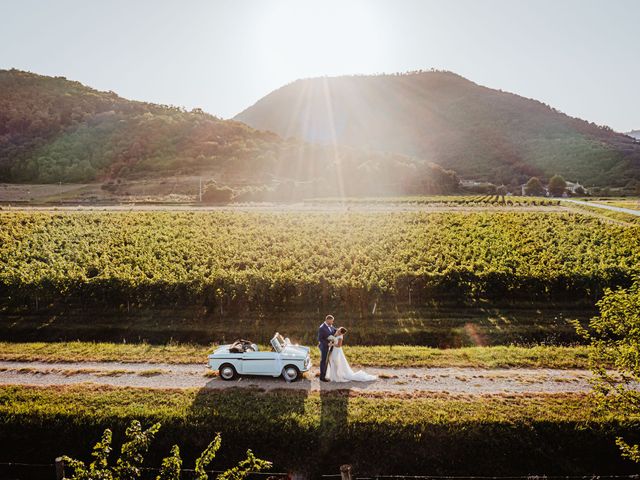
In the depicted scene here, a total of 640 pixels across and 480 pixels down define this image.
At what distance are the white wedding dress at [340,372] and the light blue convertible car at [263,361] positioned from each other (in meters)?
0.80

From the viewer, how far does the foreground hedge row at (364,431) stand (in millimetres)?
12836

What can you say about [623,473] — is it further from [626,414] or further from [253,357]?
[253,357]

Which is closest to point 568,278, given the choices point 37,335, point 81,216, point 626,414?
point 626,414

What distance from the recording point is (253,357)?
15633 millimetres

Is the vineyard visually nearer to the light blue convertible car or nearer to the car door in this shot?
the light blue convertible car

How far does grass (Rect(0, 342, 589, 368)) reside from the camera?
17734 mm

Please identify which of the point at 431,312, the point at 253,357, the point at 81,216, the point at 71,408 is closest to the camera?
the point at 71,408

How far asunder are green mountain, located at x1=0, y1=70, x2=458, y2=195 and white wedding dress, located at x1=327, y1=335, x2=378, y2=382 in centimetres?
5515

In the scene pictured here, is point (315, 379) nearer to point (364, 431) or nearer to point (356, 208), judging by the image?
point (364, 431)

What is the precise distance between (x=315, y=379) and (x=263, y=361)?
1923 millimetres

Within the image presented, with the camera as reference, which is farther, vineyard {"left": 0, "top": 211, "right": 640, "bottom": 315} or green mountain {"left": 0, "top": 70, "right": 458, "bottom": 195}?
green mountain {"left": 0, "top": 70, "right": 458, "bottom": 195}

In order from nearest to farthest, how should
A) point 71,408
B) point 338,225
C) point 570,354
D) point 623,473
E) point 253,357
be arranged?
point 623,473 < point 71,408 < point 253,357 < point 570,354 < point 338,225

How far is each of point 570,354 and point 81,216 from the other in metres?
40.7

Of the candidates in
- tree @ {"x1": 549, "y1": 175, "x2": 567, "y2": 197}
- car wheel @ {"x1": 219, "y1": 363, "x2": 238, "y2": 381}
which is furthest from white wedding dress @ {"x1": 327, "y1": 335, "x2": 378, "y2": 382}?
tree @ {"x1": 549, "y1": 175, "x2": 567, "y2": 197}
